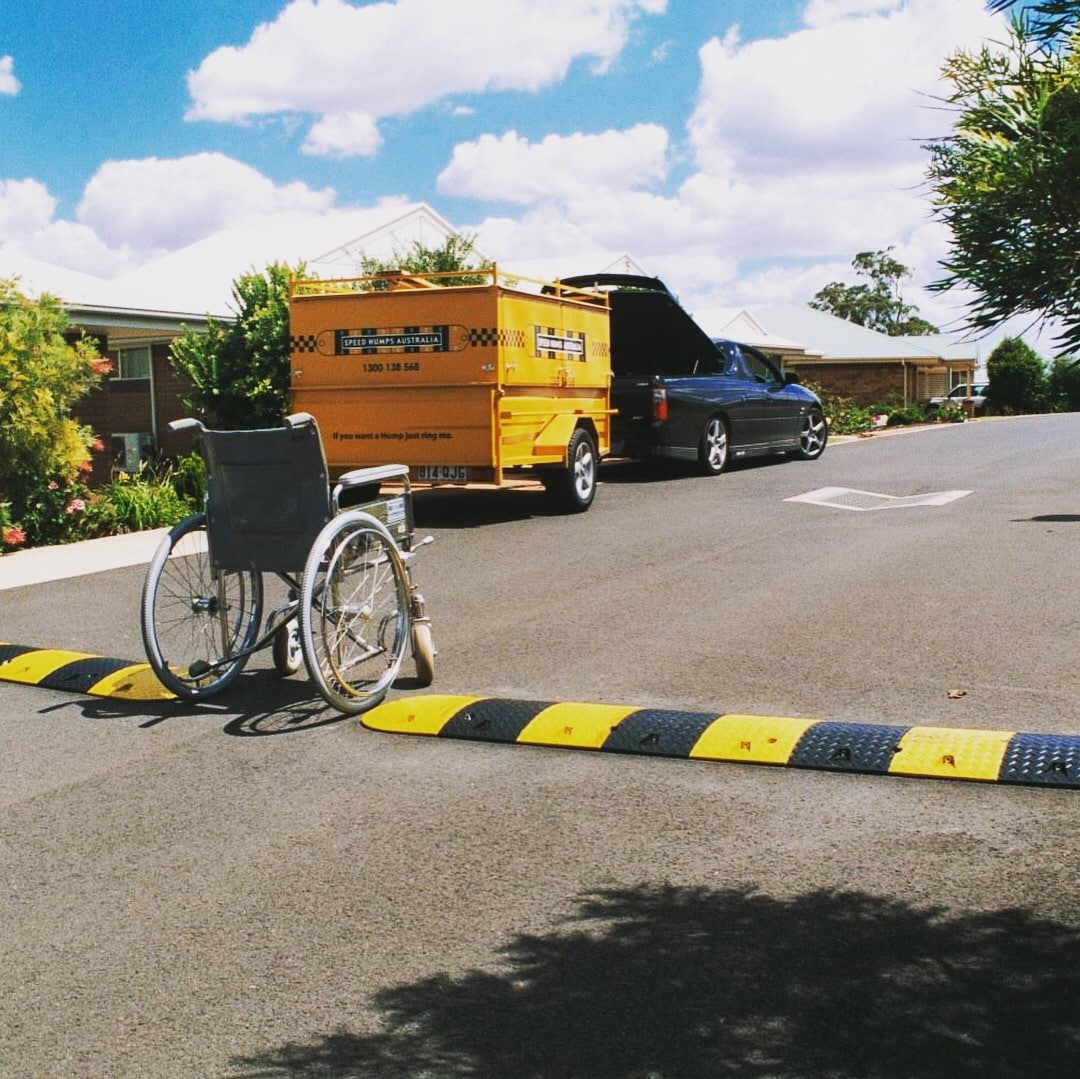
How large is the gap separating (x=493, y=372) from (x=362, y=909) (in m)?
9.34

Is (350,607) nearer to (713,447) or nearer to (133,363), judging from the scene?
(713,447)

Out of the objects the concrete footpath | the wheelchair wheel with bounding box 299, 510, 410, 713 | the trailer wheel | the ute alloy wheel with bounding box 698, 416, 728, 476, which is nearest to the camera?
the wheelchair wheel with bounding box 299, 510, 410, 713

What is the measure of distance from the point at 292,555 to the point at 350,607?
0.37m

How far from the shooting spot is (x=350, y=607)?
629 cm

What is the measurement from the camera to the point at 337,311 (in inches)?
538

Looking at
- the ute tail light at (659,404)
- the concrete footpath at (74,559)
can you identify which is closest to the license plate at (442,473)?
the concrete footpath at (74,559)

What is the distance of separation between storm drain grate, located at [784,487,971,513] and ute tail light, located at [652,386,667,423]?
2.26 metres

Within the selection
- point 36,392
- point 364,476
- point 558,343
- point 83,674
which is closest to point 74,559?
point 36,392

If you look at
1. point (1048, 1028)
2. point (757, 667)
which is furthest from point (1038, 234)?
point (757, 667)

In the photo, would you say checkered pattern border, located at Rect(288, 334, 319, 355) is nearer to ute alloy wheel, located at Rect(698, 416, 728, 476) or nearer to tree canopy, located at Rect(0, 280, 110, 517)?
tree canopy, located at Rect(0, 280, 110, 517)

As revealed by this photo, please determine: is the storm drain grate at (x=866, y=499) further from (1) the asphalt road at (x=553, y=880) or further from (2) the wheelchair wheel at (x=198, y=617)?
(2) the wheelchair wheel at (x=198, y=617)

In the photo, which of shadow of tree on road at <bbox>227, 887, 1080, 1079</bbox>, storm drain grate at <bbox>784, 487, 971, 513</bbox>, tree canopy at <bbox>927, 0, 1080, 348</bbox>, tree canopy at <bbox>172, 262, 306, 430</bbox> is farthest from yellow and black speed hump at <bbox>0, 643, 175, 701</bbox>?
tree canopy at <bbox>172, 262, 306, 430</bbox>

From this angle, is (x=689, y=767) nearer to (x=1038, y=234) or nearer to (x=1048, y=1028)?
(x=1048, y=1028)

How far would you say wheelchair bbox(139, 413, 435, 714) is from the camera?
20.3 feet
